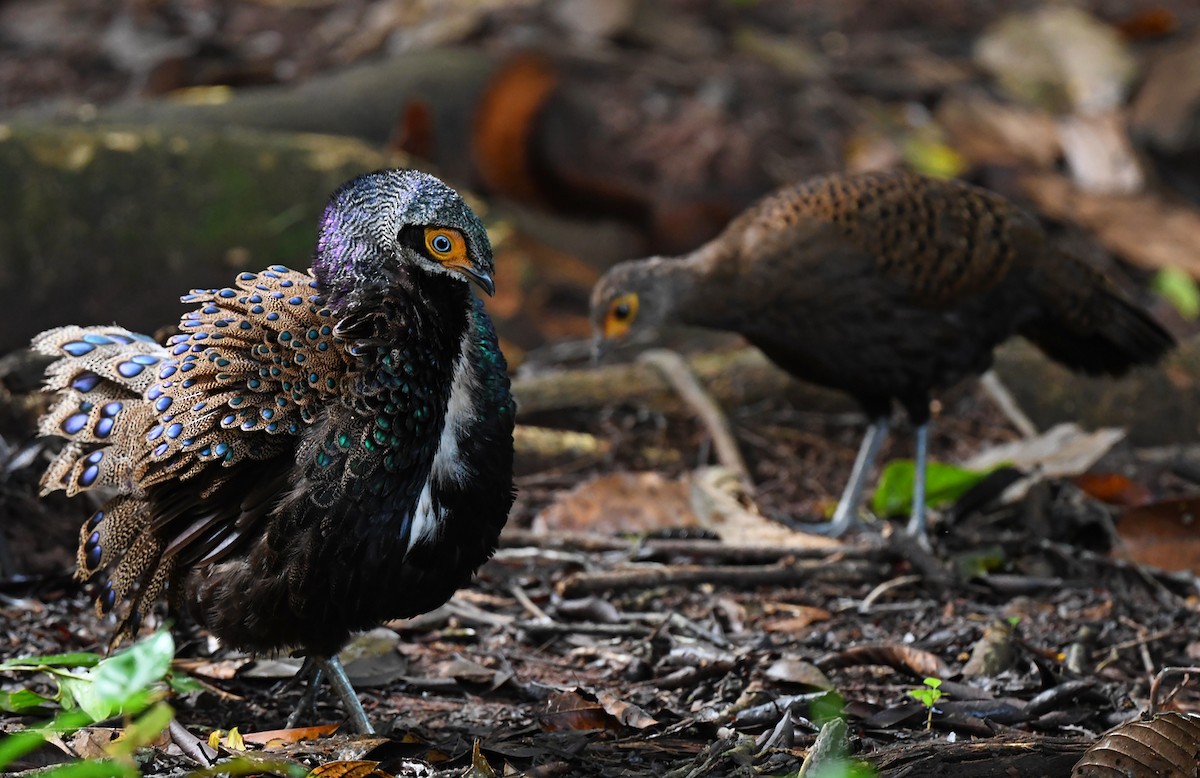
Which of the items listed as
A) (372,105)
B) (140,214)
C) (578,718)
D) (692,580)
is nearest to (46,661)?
(578,718)

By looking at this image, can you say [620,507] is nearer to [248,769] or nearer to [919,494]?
[919,494]

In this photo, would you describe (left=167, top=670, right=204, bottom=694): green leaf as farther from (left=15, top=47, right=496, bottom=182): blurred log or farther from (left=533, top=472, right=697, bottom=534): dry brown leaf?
(left=15, top=47, right=496, bottom=182): blurred log

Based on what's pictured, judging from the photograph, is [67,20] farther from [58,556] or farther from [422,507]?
[422,507]

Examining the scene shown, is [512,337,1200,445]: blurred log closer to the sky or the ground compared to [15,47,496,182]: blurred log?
closer to the ground

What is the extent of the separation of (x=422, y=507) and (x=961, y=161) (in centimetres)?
625

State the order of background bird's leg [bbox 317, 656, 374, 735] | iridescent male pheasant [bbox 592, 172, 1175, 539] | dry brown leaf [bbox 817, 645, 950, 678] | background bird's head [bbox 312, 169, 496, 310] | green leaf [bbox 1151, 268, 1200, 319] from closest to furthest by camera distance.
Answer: background bird's head [bbox 312, 169, 496, 310] → background bird's leg [bbox 317, 656, 374, 735] → dry brown leaf [bbox 817, 645, 950, 678] → iridescent male pheasant [bbox 592, 172, 1175, 539] → green leaf [bbox 1151, 268, 1200, 319]

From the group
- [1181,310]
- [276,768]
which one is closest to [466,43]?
[1181,310]

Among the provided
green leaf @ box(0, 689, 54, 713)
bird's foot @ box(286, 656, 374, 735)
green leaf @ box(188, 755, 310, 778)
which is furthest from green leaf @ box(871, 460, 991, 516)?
green leaf @ box(0, 689, 54, 713)

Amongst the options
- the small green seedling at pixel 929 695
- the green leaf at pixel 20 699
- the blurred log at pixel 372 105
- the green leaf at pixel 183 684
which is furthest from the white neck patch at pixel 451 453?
the blurred log at pixel 372 105

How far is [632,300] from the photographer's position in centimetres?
575

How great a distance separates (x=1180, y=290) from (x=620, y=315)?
3.69 meters

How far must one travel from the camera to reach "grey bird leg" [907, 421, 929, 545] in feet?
16.0

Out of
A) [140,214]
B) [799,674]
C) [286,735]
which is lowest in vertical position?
[799,674]

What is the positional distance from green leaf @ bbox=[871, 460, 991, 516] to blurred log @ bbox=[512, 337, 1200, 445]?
0.87 m
